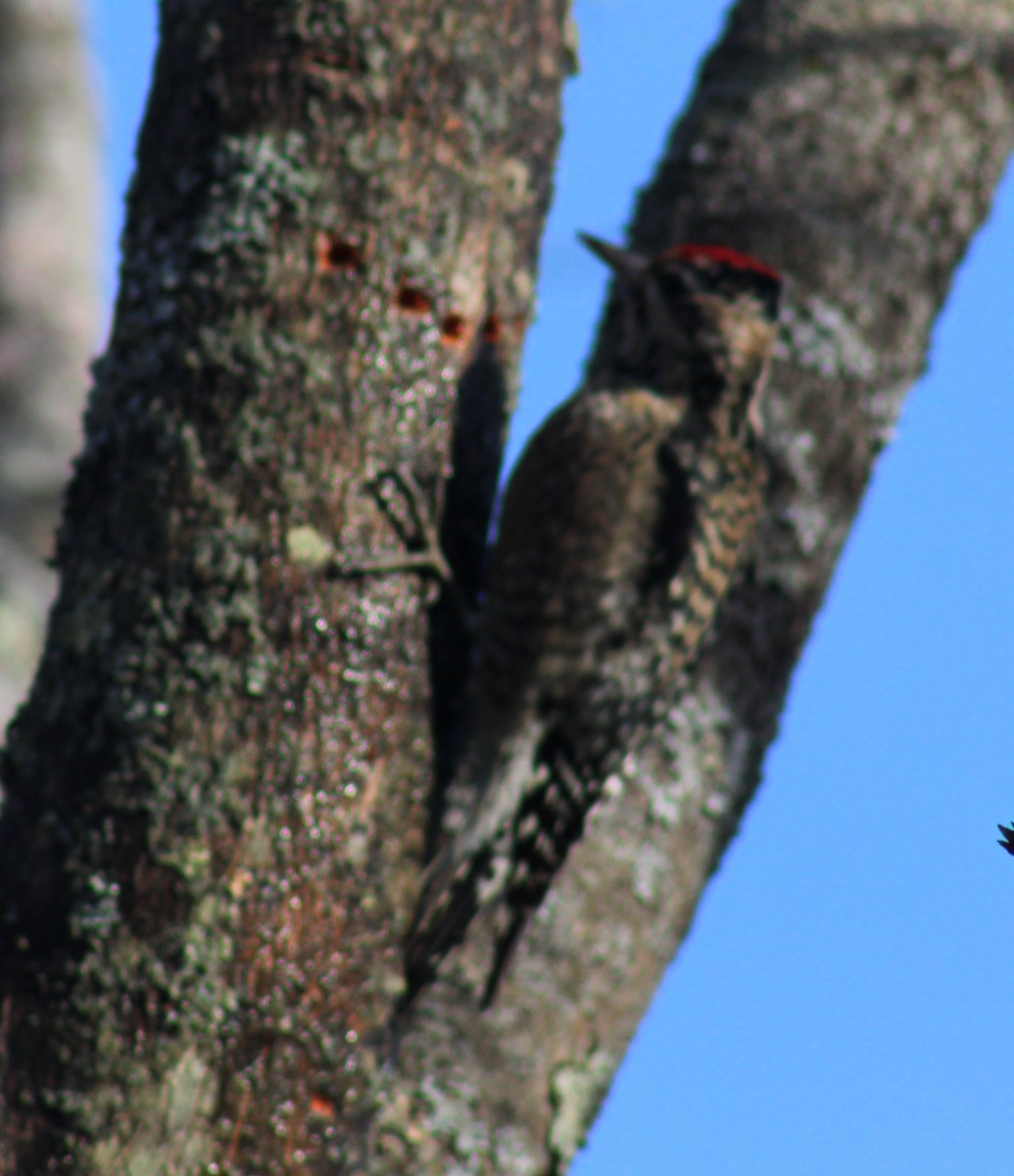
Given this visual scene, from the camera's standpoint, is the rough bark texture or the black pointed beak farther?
the rough bark texture

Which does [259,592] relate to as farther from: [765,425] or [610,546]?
[765,425]

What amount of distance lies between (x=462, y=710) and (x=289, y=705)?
44 centimetres

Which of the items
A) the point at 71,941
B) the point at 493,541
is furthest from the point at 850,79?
the point at 71,941

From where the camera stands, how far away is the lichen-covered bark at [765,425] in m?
2.64

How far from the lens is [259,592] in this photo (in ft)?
8.14

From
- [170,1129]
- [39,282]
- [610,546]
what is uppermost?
[39,282]

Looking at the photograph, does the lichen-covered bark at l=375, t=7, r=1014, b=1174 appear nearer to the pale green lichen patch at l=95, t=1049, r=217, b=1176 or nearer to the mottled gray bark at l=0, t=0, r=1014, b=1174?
the mottled gray bark at l=0, t=0, r=1014, b=1174

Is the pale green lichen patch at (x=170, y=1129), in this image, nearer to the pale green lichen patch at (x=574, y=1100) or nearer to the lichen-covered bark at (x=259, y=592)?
the lichen-covered bark at (x=259, y=592)

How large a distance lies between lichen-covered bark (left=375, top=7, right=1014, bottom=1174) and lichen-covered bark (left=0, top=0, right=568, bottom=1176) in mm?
252

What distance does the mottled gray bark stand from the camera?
234 cm

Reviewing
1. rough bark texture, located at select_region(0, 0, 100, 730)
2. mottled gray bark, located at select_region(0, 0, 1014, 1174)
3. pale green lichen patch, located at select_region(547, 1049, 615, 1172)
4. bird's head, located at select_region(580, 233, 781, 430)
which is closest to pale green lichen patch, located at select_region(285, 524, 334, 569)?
mottled gray bark, located at select_region(0, 0, 1014, 1174)

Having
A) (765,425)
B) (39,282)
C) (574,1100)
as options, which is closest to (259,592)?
(574,1100)

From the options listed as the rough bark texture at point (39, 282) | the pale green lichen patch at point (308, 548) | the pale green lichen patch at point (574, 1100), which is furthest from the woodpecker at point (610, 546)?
the rough bark texture at point (39, 282)

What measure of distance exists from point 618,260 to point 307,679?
1.50 metres
